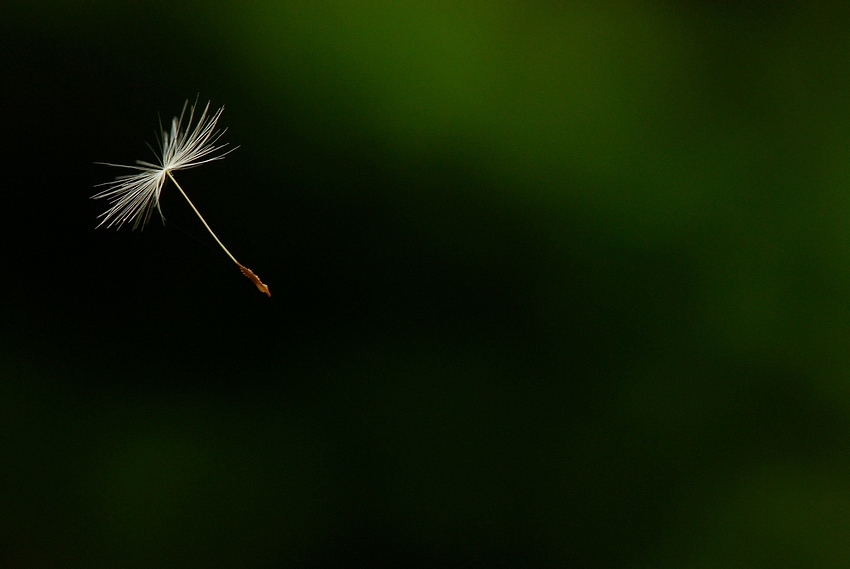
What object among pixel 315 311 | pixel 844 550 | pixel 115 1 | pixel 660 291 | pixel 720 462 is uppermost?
pixel 115 1

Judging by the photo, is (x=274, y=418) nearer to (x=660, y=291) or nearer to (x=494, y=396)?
(x=494, y=396)

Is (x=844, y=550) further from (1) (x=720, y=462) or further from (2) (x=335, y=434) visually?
(2) (x=335, y=434)

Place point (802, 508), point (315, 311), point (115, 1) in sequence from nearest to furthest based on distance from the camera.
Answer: point (115, 1)
point (315, 311)
point (802, 508)

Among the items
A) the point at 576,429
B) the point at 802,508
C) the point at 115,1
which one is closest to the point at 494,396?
the point at 576,429

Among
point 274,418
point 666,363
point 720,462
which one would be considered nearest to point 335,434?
point 274,418

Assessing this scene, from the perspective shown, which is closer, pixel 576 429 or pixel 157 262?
pixel 157 262

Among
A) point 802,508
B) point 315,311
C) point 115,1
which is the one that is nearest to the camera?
point 115,1

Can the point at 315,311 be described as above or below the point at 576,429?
above
